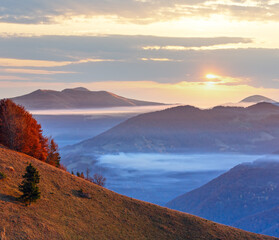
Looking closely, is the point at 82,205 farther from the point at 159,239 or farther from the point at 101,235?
the point at 159,239

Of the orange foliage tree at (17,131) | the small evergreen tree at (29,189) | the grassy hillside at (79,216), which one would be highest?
the orange foliage tree at (17,131)

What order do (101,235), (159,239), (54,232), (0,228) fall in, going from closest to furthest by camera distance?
(0,228), (54,232), (101,235), (159,239)

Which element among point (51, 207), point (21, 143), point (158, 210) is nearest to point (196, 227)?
point (158, 210)

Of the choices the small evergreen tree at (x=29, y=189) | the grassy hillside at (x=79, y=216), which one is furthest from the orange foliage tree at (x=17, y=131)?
the small evergreen tree at (x=29, y=189)

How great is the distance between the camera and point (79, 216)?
65062 mm

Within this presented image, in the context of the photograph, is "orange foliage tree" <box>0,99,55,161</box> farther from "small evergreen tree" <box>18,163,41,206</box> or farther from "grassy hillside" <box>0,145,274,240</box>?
"small evergreen tree" <box>18,163,41,206</box>

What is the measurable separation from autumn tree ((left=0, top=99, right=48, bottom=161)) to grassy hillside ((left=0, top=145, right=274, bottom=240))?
4998 mm

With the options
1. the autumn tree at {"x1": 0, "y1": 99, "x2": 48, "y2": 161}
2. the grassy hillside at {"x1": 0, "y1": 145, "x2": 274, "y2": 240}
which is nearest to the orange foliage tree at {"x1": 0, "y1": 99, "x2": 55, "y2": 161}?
the autumn tree at {"x1": 0, "y1": 99, "x2": 48, "y2": 161}

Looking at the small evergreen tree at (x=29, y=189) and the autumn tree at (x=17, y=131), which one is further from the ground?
the autumn tree at (x=17, y=131)

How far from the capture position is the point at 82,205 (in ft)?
226

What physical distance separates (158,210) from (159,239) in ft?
37.8

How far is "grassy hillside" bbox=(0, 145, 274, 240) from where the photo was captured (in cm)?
5725

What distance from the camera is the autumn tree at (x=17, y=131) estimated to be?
3265 inches

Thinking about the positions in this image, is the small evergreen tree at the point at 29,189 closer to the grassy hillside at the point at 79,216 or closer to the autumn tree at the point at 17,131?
the grassy hillside at the point at 79,216
